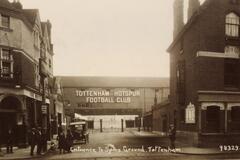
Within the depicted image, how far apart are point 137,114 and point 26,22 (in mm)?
52970

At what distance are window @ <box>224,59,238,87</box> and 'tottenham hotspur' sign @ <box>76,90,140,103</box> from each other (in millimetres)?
53642

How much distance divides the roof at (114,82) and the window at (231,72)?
56.3 meters

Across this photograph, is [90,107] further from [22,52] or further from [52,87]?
[22,52]

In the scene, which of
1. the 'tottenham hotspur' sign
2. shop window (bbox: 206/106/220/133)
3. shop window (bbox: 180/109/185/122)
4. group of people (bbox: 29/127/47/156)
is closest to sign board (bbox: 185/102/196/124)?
shop window (bbox: 206/106/220/133)

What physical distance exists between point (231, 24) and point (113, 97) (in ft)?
183

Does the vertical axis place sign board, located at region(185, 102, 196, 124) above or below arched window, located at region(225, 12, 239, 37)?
below

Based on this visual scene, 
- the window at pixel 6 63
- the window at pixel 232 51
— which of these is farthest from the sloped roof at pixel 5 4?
the window at pixel 232 51

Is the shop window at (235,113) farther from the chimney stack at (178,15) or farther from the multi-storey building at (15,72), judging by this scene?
the multi-storey building at (15,72)

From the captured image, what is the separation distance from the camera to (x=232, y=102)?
28.0 metres

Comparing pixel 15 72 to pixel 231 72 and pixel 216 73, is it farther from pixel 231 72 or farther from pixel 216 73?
pixel 231 72

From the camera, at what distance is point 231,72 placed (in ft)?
92.2

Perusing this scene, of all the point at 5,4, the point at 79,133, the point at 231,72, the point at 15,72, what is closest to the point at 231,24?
the point at 231,72

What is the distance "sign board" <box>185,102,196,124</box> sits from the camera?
28.9m

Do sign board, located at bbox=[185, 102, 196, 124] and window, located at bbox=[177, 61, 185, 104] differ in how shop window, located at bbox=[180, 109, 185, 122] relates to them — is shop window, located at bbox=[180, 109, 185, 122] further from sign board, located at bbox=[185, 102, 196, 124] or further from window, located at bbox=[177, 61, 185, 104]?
sign board, located at bbox=[185, 102, 196, 124]
